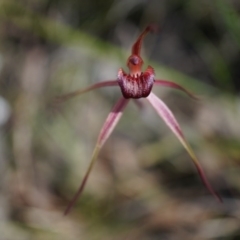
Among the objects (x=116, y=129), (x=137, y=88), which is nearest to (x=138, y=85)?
(x=137, y=88)

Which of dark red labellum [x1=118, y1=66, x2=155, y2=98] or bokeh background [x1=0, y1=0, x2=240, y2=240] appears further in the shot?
bokeh background [x1=0, y1=0, x2=240, y2=240]

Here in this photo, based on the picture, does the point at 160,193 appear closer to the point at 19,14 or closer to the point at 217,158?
the point at 217,158

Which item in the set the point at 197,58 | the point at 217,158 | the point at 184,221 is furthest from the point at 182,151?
the point at 197,58

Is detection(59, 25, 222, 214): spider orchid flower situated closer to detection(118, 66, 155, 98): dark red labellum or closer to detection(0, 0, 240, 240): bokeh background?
detection(118, 66, 155, 98): dark red labellum

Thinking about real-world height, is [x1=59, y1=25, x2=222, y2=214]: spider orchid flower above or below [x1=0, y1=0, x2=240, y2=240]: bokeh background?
below

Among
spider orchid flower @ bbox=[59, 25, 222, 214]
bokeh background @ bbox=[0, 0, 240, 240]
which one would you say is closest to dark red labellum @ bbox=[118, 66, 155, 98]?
spider orchid flower @ bbox=[59, 25, 222, 214]
